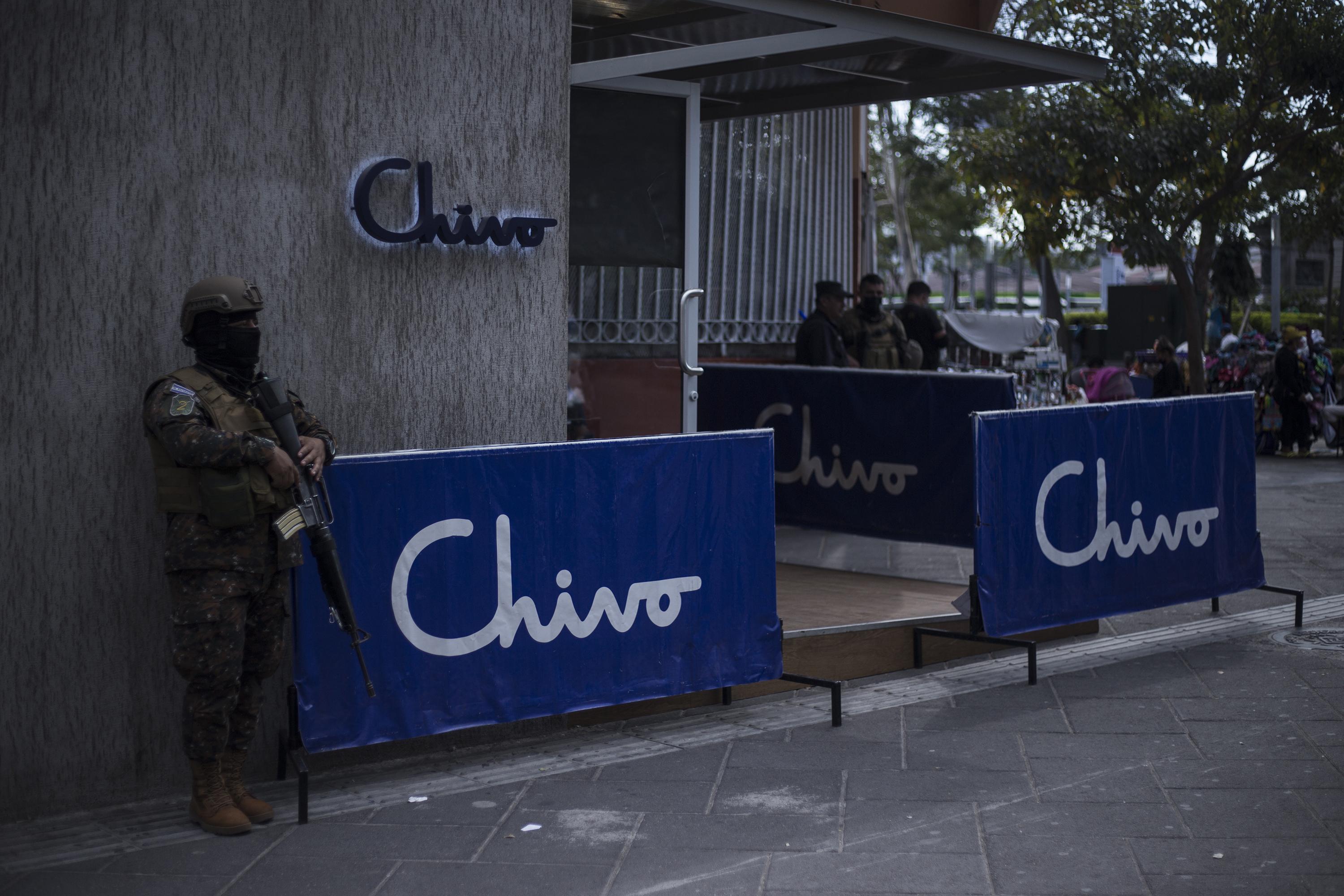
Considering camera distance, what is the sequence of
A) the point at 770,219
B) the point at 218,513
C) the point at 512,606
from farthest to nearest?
the point at 770,219, the point at 512,606, the point at 218,513

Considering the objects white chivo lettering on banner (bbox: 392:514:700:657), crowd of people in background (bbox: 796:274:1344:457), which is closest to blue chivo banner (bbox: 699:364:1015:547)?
crowd of people in background (bbox: 796:274:1344:457)

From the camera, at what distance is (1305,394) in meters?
18.8

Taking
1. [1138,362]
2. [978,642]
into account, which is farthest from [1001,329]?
[978,642]

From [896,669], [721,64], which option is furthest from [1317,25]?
[896,669]

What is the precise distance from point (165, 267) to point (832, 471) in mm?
5380

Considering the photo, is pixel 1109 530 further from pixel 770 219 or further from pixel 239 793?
pixel 770 219

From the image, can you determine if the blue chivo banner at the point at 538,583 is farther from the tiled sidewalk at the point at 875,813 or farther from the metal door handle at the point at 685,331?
the metal door handle at the point at 685,331

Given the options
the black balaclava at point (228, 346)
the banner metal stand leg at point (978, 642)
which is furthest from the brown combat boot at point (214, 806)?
the banner metal stand leg at point (978, 642)

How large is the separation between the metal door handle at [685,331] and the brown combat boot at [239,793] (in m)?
3.32

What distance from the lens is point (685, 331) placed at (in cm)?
781

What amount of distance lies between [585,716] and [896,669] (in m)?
1.84

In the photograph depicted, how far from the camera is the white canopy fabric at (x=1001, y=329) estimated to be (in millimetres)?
27312

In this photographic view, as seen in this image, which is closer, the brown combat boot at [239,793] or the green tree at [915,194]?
the brown combat boot at [239,793]

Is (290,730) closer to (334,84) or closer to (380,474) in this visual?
(380,474)
